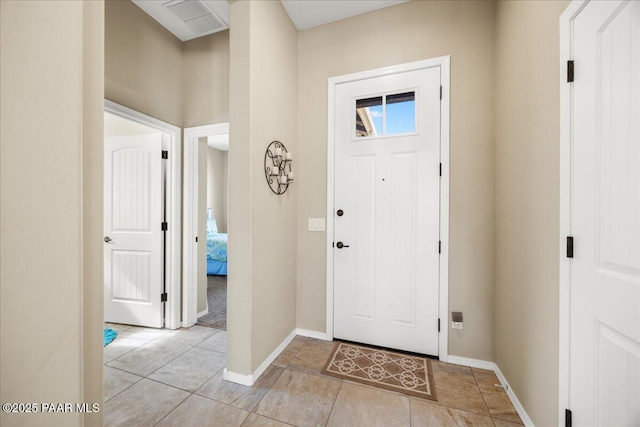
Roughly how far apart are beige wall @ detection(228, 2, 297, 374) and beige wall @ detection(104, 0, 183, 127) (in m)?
1.14

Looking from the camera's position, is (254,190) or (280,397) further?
(254,190)

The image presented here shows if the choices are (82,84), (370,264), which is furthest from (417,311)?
(82,84)

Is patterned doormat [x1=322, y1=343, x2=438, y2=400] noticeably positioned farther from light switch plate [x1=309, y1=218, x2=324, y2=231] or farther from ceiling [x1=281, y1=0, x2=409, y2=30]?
ceiling [x1=281, y1=0, x2=409, y2=30]

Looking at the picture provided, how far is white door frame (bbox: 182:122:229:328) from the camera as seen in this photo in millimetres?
2662

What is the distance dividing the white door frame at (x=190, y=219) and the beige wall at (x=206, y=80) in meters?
0.12

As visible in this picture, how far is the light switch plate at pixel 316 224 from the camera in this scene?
240 cm

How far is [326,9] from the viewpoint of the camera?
2242mm

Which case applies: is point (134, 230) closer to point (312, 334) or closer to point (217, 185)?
point (312, 334)

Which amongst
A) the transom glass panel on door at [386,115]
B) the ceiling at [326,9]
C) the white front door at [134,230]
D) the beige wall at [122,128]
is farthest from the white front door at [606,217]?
the beige wall at [122,128]

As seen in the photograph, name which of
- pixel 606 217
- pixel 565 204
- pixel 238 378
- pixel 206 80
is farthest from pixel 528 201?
pixel 206 80

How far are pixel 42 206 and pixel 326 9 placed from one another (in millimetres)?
2536

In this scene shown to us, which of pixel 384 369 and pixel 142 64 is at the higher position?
pixel 142 64

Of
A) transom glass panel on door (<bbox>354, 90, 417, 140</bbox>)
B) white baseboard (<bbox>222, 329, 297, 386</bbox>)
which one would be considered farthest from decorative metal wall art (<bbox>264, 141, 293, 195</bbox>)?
white baseboard (<bbox>222, 329, 297, 386</bbox>)

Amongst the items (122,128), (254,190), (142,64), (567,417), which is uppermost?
(142,64)
